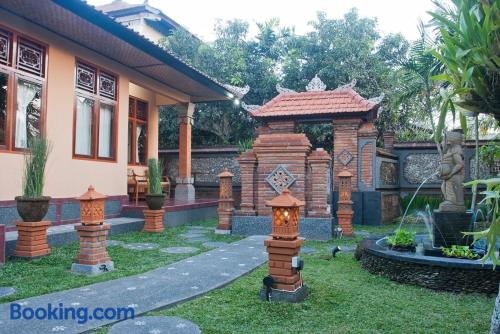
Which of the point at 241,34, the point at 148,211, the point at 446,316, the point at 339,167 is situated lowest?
the point at 446,316

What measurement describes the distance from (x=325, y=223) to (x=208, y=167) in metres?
7.06

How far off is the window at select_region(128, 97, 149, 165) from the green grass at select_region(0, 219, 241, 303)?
482 cm

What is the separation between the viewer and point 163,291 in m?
4.17

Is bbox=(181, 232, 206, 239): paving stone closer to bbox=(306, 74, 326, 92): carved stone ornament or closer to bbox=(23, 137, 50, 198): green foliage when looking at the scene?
bbox=(23, 137, 50, 198): green foliage

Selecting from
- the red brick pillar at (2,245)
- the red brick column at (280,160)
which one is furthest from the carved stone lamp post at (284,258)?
the red brick column at (280,160)

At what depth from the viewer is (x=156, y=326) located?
3.23 m

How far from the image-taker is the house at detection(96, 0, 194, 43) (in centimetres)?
2020

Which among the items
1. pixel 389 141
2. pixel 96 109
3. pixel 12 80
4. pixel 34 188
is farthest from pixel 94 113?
pixel 389 141

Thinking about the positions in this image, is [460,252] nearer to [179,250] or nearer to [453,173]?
[453,173]

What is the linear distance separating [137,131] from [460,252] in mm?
9388

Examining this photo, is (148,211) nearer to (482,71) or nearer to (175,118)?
(482,71)

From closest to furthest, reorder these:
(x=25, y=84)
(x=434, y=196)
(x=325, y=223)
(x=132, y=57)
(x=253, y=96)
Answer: (x=25, y=84) < (x=325, y=223) < (x=132, y=57) < (x=434, y=196) < (x=253, y=96)

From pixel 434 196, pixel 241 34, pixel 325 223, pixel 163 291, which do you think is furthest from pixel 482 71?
pixel 241 34

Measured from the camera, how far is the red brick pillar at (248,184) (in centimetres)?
847
